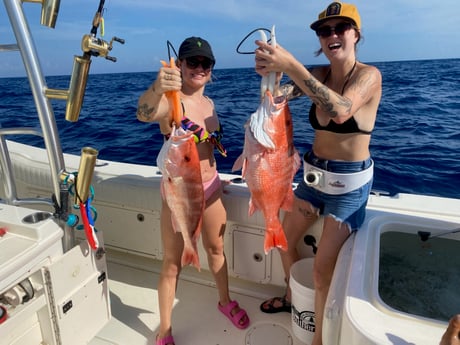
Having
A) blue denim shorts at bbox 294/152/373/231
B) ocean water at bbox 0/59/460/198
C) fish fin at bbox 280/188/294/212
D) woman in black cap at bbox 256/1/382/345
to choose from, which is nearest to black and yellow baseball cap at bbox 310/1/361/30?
woman in black cap at bbox 256/1/382/345

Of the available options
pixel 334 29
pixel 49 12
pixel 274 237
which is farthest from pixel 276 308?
pixel 49 12

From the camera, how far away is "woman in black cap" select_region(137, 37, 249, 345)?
213 centimetres

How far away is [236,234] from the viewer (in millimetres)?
2943

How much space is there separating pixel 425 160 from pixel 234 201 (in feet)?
19.0

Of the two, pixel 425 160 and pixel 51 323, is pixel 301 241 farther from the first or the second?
pixel 425 160

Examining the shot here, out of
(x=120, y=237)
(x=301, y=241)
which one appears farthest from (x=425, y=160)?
(x=120, y=237)

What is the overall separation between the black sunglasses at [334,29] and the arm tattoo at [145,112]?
109 centimetres

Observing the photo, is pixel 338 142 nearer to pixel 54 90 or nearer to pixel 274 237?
pixel 274 237

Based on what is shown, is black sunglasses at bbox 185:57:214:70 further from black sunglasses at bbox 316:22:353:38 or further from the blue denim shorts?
the blue denim shorts

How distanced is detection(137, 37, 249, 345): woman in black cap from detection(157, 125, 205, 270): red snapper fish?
177 millimetres

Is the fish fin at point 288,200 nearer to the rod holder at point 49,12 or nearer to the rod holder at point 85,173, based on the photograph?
the rod holder at point 85,173

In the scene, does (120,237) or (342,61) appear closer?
(342,61)

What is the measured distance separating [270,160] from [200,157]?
545 mm

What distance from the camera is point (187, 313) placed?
9.47 feet
